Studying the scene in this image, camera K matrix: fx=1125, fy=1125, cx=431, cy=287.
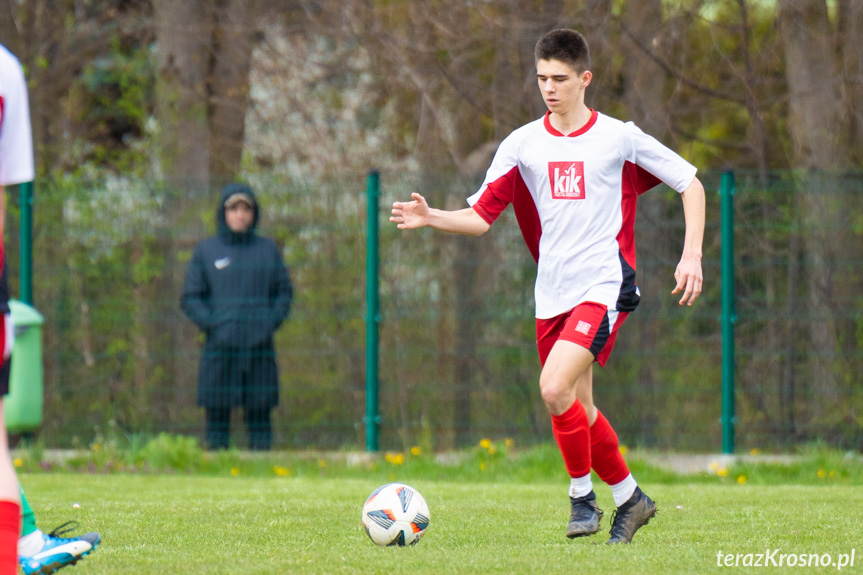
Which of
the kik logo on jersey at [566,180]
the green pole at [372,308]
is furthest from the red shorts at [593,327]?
the green pole at [372,308]

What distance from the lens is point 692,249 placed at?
4.76 m

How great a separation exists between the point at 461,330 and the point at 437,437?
92cm

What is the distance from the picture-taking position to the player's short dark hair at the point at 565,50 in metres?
4.95

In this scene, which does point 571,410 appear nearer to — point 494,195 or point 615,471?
point 615,471

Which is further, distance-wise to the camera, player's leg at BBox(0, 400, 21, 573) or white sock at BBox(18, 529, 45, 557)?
white sock at BBox(18, 529, 45, 557)

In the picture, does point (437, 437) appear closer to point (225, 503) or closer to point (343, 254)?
point (343, 254)

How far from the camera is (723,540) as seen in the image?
16.2 feet

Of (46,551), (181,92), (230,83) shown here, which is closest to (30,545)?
(46,551)

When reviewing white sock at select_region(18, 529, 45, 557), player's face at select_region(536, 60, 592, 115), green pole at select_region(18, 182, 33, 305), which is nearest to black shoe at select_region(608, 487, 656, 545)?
player's face at select_region(536, 60, 592, 115)

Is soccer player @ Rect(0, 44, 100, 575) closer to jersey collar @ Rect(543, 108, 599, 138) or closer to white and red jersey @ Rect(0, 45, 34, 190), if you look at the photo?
white and red jersey @ Rect(0, 45, 34, 190)

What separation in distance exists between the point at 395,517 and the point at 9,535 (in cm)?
196

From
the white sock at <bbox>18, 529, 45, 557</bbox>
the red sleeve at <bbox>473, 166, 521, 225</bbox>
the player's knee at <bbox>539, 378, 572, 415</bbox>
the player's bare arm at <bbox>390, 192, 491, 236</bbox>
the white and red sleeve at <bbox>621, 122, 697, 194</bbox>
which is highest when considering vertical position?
the white and red sleeve at <bbox>621, 122, 697, 194</bbox>

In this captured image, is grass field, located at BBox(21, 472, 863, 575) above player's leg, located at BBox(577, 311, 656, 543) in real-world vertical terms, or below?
below

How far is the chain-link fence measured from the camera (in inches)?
340
